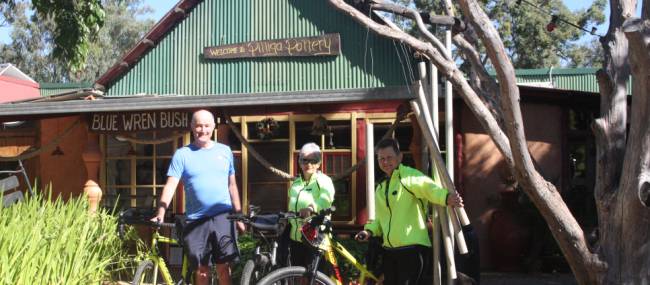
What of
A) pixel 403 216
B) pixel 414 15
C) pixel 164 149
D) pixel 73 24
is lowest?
pixel 403 216

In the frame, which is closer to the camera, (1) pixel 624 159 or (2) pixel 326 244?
(1) pixel 624 159

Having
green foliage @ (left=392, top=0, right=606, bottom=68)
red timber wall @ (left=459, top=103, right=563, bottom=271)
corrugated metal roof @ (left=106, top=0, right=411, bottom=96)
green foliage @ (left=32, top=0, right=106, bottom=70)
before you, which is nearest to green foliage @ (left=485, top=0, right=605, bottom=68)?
green foliage @ (left=392, top=0, right=606, bottom=68)

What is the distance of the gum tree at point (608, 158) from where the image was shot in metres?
4.47

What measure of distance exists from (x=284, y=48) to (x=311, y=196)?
8.14 meters

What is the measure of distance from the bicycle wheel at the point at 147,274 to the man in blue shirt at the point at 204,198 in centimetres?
79

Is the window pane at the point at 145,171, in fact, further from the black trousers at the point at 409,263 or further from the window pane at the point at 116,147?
the black trousers at the point at 409,263

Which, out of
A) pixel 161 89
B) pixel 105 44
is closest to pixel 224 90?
pixel 161 89

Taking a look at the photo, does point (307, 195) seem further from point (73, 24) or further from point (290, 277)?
point (73, 24)

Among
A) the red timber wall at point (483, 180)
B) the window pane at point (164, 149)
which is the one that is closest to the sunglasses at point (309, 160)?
the red timber wall at point (483, 180)

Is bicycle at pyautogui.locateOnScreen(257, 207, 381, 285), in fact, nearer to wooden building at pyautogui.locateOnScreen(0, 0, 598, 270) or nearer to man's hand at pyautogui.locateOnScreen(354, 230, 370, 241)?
man's hand at pyautogui.locateOnScreen(354, 230, 370, 241)

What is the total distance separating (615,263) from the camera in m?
4.64

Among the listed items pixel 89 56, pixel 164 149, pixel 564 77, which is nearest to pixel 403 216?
pixel 164 149

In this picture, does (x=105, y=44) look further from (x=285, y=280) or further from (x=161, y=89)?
(x=285, y=280)

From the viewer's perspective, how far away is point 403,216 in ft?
15.1
